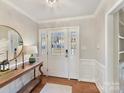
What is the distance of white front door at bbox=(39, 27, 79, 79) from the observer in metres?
3.92

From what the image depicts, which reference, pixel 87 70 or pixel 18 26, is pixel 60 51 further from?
pixel 18 26

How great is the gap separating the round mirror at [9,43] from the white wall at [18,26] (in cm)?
17

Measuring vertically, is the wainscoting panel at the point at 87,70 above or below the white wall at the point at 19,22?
below

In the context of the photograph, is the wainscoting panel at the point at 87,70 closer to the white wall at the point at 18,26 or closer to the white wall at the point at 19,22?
the white wall at the point at 18,26

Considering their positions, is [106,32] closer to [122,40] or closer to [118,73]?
[122,40]

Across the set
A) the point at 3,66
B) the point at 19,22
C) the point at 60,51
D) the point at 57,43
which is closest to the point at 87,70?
the point at 60,51

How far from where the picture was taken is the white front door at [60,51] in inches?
154

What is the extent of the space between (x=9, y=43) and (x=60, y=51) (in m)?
1.95

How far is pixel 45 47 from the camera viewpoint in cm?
432

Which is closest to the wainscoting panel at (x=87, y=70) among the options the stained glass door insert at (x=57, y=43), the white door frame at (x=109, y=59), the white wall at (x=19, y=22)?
the stained glass door insert at (x=57, y=43)

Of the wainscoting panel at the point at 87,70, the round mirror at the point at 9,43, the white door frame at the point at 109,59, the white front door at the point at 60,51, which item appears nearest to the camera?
the white door frame at the point at 109,59

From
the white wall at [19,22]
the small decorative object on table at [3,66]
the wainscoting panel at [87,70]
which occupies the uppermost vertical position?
the white wall at [19,22]

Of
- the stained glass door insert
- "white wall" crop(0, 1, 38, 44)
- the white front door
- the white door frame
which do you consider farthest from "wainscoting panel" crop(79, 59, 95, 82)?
"white wall" crop(0, 1, 38, 44)

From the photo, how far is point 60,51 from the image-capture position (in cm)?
413
